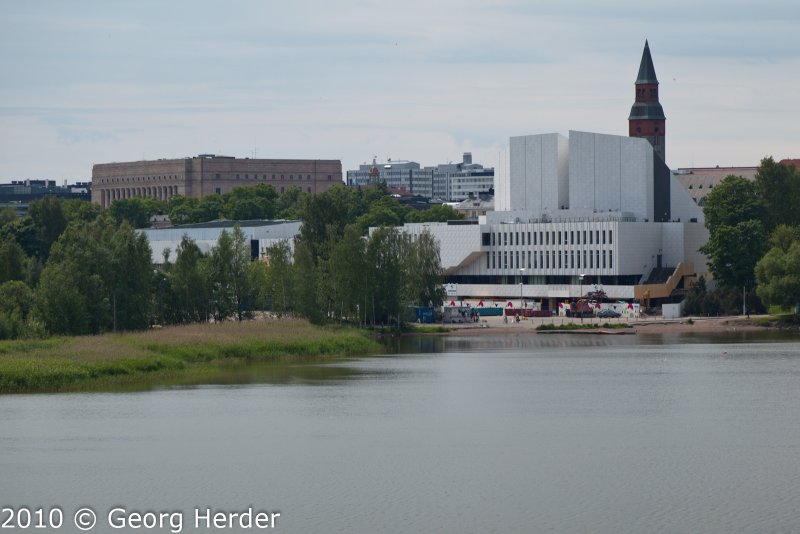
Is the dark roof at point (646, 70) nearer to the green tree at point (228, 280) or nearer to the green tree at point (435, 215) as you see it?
the green tree at point (435, 215)

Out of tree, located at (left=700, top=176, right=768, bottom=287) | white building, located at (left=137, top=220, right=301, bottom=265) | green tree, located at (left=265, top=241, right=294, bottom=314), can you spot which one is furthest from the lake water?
white building, located at (left=137, top=220, right=301, bottom=265)

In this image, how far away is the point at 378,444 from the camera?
44.0 m

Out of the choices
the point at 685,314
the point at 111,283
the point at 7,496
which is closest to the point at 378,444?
the point at 7,496

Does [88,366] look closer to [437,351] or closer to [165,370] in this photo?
[165,370]

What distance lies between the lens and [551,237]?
118375mm

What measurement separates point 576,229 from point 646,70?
61708 millimetres

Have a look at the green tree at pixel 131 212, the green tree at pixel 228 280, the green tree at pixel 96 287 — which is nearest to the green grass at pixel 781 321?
the green tree at pixel 228 280

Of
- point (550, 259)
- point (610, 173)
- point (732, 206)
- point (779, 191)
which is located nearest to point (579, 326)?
point (732, 206)

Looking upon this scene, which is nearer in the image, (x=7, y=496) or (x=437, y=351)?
(x=7, y=496)

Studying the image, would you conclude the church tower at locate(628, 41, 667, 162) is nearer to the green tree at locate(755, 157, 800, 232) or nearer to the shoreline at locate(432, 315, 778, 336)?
the green tree at locate(755, 157, 800, 232)

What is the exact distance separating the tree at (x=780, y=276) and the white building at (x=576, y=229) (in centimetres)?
1778

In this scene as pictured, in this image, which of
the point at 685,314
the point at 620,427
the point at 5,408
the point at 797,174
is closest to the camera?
the point at 620,427

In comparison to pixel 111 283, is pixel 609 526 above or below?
below

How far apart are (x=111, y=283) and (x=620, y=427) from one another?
1528 inches
